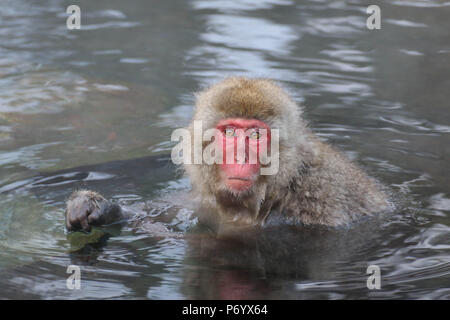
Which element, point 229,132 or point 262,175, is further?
point 262,175

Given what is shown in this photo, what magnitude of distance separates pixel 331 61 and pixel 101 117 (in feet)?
11.0

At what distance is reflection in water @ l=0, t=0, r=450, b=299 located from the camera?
5023 millimetres

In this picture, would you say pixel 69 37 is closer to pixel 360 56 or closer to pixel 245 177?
pixel 360 56

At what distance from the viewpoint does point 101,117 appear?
28.2 ft

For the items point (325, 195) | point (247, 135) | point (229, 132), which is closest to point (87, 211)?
point (229, 132)

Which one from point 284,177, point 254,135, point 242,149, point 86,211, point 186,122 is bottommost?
point 86,211

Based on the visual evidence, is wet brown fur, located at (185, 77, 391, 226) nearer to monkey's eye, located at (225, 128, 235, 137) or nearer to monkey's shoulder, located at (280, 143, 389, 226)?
monkey's shoulder, located at (280, 143, 389, 226)

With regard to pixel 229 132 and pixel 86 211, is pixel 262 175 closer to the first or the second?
pixel 229 132

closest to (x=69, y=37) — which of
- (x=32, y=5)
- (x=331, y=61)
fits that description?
(x=32, y=5)

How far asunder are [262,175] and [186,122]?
307cm

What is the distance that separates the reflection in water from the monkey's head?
0.49 m

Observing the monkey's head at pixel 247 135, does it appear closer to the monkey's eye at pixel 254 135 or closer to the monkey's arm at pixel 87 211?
the monkey's eye at pixel 254 135

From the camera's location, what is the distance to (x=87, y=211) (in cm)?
570

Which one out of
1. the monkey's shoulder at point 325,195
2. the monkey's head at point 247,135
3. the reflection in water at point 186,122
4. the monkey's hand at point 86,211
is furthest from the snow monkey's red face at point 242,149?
the monkey's hand at point 86,211
